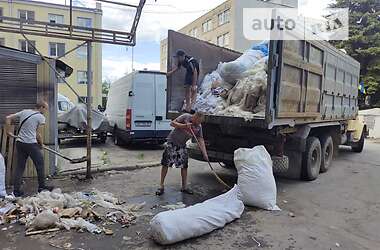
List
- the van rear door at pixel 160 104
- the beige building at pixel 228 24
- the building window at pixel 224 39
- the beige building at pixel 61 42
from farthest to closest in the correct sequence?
1. the building window at pixel 224 39
2. the beige building at pixel 228 24
3. the beige building at pixel 61 42
4. the van rear door at pixel 160 104

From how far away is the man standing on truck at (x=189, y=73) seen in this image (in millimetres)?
6172

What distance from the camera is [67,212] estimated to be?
420 centimetres

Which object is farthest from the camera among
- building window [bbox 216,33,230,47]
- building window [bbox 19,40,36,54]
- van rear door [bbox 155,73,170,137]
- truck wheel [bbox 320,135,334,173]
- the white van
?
building window [bbox 216,33,230,47]

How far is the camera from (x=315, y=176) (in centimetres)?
686

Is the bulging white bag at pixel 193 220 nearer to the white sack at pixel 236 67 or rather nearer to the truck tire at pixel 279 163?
the truck tire at pixel 279 163

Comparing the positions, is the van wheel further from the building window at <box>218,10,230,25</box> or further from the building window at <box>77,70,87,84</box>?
the building window at <box>218,10,230,25</box>

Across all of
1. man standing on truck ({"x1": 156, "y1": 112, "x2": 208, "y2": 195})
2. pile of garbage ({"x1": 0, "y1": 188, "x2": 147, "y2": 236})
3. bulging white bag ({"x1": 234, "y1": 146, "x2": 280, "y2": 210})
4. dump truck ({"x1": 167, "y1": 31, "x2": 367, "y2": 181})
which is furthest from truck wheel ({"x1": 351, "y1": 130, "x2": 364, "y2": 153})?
pile of garbage ({"x1": 0, "y1": 188, "x2": 147, "y2": 236})

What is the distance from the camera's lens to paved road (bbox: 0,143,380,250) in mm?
3650

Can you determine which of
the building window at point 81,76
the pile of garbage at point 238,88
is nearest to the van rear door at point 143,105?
the pile of garbage at point 238,88

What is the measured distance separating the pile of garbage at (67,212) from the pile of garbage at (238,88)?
2.11 m

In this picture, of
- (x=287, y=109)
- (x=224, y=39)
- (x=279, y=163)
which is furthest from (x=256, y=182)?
(x=224, y=39)

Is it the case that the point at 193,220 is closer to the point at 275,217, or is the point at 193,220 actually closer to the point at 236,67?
the point at 275,217

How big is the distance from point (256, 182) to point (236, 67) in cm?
227

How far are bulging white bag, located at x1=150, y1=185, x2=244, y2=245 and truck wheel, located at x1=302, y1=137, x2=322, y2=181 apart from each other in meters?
2.66
